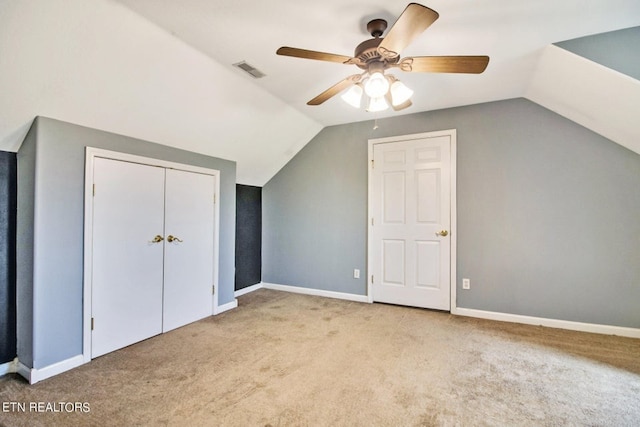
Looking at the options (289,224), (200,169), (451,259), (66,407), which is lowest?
(66,407)

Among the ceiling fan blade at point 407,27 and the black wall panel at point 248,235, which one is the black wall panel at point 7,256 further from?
the ceiling fan blade at point 407,27

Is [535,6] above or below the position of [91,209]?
A: above

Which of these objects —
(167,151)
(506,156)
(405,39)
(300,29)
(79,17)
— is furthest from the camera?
(506,156)

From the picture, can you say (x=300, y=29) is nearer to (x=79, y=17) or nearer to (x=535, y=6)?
(x=79, y=17)

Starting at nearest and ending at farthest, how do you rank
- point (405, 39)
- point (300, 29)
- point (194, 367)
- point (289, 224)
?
point (405, 39) < point (300, 29) < point (194, 367) < point (289, 224)

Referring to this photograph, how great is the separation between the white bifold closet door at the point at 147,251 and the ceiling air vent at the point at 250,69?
1232 millimetres

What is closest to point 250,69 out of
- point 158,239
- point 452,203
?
point 158,239

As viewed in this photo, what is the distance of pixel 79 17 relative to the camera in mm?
1752

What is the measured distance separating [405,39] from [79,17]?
1913mm

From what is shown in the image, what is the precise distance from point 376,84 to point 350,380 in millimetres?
2019

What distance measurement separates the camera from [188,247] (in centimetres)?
316

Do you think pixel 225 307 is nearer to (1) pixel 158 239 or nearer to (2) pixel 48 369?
(1) pixel 158 239

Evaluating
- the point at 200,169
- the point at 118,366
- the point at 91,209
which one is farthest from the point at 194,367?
the point at 200,169

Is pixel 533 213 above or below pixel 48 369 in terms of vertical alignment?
above
